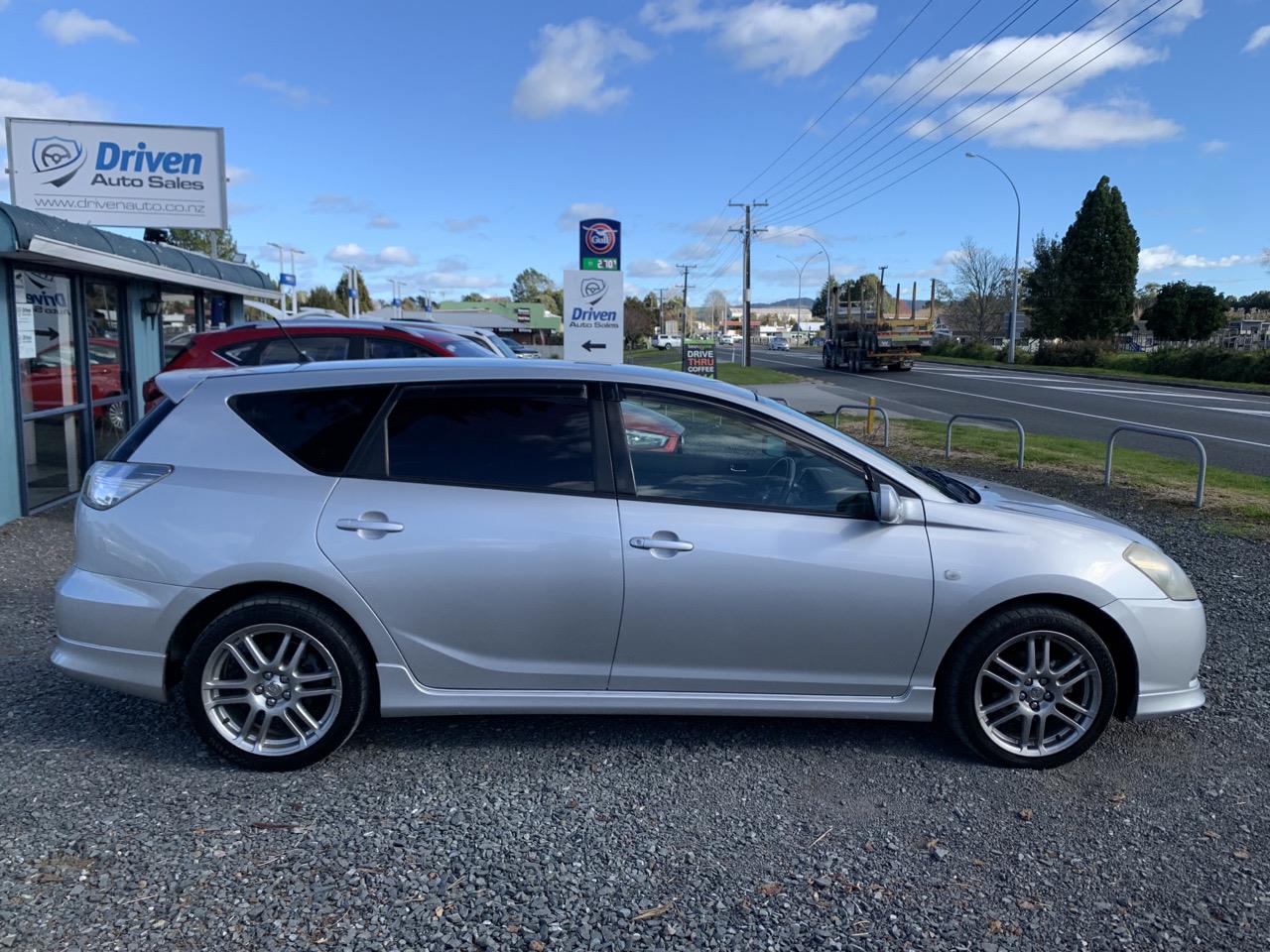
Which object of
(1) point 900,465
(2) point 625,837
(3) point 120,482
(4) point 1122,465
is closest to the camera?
(2) point 625,837

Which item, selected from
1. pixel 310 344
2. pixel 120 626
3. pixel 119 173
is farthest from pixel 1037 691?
pixel 119 173

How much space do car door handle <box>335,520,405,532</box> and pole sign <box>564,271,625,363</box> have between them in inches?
543

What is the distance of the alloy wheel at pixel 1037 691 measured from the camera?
4094 mm

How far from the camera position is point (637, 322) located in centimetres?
11119

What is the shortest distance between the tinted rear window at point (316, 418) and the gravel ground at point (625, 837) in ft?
4.25

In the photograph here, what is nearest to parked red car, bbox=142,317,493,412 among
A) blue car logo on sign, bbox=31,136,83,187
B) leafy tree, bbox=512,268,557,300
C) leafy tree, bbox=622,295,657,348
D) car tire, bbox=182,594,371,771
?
car tire, bbox=182,594,371,771

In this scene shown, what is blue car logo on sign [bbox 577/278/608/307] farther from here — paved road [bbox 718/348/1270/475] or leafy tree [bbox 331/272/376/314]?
leafy tree [bbox 331/272/376/314]

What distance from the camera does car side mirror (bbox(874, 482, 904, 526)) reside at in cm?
401

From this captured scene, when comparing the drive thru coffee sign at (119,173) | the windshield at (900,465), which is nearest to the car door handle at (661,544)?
the windshield at (900,465)

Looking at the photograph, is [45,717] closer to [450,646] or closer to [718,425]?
[450,646]

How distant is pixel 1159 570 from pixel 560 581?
254 centimetres

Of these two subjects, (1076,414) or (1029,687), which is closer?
(1029,687)

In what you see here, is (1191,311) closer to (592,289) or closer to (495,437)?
(592,289)

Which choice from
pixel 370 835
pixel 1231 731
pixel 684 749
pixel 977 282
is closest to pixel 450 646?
pixel 370 835
